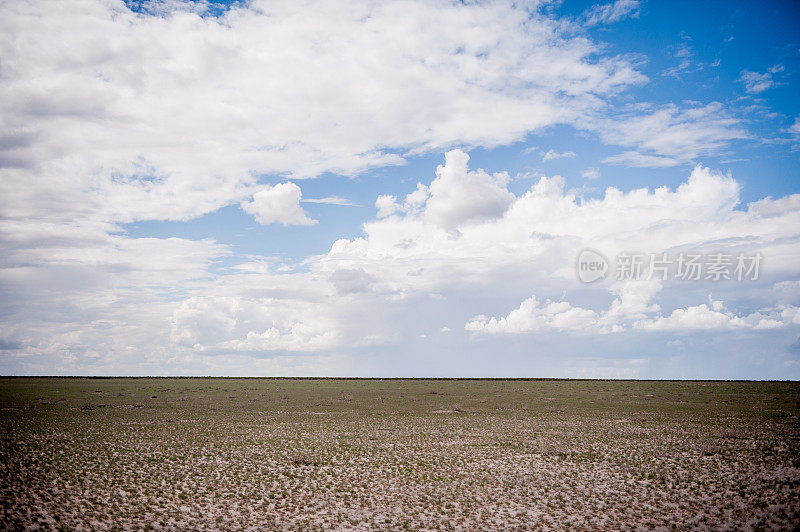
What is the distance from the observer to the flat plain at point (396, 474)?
18.5m

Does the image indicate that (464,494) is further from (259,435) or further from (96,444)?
(96,444)

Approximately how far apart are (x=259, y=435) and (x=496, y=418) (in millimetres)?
23180

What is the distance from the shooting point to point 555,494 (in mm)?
21719

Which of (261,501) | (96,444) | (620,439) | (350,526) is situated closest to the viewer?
(350,526)

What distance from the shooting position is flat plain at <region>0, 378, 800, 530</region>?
1852cm

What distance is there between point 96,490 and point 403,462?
48.0ft

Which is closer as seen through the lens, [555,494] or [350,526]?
[350,526]

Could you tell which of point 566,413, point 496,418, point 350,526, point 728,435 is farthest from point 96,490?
point 566,413

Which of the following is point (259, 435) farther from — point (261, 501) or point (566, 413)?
point (566, 413)

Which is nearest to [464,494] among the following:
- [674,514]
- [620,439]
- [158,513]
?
[674,514]

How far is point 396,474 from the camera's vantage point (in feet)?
81.8

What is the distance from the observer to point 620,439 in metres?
34.5

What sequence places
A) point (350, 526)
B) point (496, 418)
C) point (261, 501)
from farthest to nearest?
point (496, 418) < point (261, 501) < point (350, 526)

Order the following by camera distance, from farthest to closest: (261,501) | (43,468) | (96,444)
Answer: (96,444)
(43,468)
(261,501)
